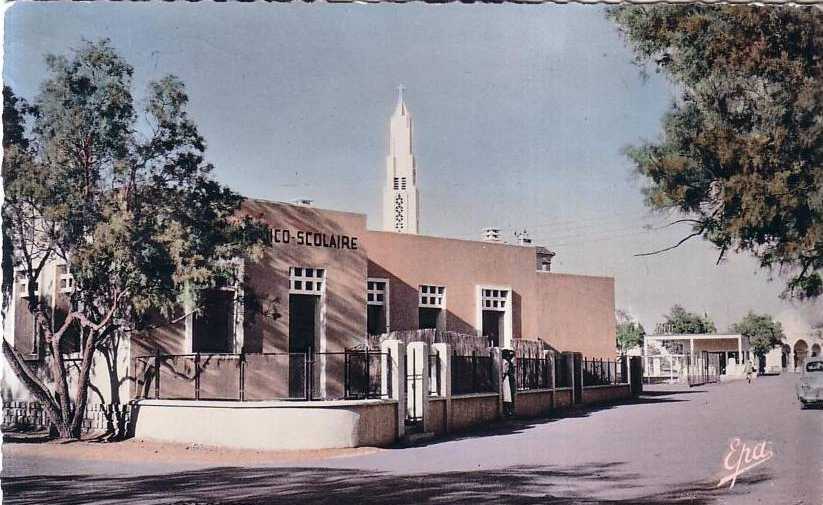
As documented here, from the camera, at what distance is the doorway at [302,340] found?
1312 centimetres

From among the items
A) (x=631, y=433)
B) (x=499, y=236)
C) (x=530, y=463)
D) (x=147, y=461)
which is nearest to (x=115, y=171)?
(x=147, y=461)

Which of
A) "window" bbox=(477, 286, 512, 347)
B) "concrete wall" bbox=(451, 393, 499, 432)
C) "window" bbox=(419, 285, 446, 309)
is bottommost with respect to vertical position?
"concrete wall" bbox=(451, 393, 499, 432)

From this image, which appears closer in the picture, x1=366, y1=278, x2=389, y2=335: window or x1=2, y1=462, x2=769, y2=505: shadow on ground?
x1=2, y1=462, x2=769, y2=505: shadow on ground

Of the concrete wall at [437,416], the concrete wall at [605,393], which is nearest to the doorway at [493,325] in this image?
the concrete wall at [437,416]

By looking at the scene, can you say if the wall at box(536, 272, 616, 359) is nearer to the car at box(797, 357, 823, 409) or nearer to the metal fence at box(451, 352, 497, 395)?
the metal fence at box(451, 352, 497, 395)

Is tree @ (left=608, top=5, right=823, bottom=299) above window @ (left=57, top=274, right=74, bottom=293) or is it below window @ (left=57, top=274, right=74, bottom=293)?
above

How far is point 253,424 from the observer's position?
12.4 meters

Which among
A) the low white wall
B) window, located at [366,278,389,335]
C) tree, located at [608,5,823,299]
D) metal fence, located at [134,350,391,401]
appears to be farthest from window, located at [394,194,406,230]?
window, located at [366,278,389,335]

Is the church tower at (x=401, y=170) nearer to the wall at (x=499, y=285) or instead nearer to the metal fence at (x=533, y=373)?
the wall at (x=499, y=285)

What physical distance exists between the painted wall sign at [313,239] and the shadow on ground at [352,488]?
11.9 ft

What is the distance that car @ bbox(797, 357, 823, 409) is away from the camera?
11578 mm

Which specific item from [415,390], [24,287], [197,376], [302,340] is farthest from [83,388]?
[415,390]

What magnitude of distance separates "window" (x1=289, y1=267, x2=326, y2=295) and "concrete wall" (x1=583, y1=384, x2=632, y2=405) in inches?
161

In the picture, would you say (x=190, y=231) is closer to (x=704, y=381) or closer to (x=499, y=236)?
(x=499, y=236)
